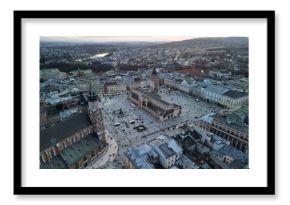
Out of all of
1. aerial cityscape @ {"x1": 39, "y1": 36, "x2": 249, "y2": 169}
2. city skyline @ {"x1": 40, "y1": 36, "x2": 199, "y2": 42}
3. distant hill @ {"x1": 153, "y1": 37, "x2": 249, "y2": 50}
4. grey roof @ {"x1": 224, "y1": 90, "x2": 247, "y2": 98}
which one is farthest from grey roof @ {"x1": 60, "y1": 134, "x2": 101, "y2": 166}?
grey roof @ {"x1": 224, "y1": 90, "x2": 247, "y2": 98}

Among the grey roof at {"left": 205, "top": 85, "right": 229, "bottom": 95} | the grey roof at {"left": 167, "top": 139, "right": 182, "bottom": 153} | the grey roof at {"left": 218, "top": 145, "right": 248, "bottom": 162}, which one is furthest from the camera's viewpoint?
the grey roof at {"left": 205, "top": 85, "right": 229, "bottom": 95}

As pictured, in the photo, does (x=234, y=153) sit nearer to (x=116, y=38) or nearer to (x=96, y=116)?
(x=96, y=116)

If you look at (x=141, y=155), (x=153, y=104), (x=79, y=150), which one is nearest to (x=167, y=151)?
(x=141, y=155)

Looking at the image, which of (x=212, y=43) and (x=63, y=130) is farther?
(x=63, y=130)

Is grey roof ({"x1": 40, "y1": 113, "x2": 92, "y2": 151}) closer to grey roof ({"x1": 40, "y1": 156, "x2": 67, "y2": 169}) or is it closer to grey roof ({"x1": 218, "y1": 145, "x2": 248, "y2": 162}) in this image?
grey roof ({"x1": 40, "y1": 156, "x2": 67, "y2": 169})

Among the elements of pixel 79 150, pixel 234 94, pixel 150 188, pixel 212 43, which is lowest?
pixel 150 188
